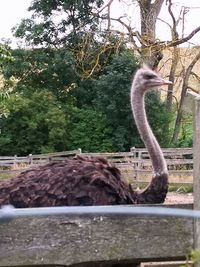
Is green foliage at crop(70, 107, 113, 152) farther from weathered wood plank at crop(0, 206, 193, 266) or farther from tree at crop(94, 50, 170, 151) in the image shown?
weathered wood plank at crop(0, 206, 193, 266)

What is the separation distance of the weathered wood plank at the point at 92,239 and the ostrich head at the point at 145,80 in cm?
227

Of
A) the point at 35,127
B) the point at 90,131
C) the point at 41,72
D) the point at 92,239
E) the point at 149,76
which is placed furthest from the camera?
the point at 41,72

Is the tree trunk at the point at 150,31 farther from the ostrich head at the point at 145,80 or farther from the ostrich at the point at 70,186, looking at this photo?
the ostrich at the point at 70,186

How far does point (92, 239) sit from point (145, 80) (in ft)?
8.18

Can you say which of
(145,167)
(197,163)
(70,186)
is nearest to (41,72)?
(145,167)

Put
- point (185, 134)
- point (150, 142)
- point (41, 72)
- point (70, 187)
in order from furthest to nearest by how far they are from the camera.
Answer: point (185, 134), point (41, 72), point (150, 142), point (70, 187)

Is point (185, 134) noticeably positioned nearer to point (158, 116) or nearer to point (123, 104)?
point (158, 116)

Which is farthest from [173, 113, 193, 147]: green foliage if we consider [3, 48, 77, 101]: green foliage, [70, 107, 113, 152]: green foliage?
[3, 48, 77, 101]: green foliage

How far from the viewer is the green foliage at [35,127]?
26641 mm

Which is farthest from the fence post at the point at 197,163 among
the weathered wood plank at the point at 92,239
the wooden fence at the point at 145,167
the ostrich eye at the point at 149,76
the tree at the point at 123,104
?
the tree at the point at 123,104

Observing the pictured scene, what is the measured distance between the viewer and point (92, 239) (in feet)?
8.46

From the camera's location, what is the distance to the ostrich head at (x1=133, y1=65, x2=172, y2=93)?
487cm

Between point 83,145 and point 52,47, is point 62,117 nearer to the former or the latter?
point 83,145

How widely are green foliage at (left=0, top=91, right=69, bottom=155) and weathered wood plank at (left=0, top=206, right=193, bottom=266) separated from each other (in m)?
23.8
